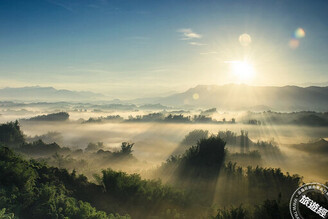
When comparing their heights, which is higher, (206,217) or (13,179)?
(13,179)

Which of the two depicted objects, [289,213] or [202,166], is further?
[202,166]

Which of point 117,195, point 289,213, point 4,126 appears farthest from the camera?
point 4,126

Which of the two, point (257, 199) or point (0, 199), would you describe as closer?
point (0, 199)

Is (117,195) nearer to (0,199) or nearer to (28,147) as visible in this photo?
(0,199)

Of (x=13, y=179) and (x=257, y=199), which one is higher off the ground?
(x=13, y=179)

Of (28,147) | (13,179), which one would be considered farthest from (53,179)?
(28,147)

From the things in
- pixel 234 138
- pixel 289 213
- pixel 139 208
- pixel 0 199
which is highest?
pixel 0 199

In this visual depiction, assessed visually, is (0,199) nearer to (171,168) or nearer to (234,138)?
(171,168)

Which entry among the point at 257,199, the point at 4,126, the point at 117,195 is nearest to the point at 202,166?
the point at 257,199

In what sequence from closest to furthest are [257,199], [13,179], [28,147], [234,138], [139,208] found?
[13,179] → [139,208] → [257,199] → [28,147] → [234,138]
